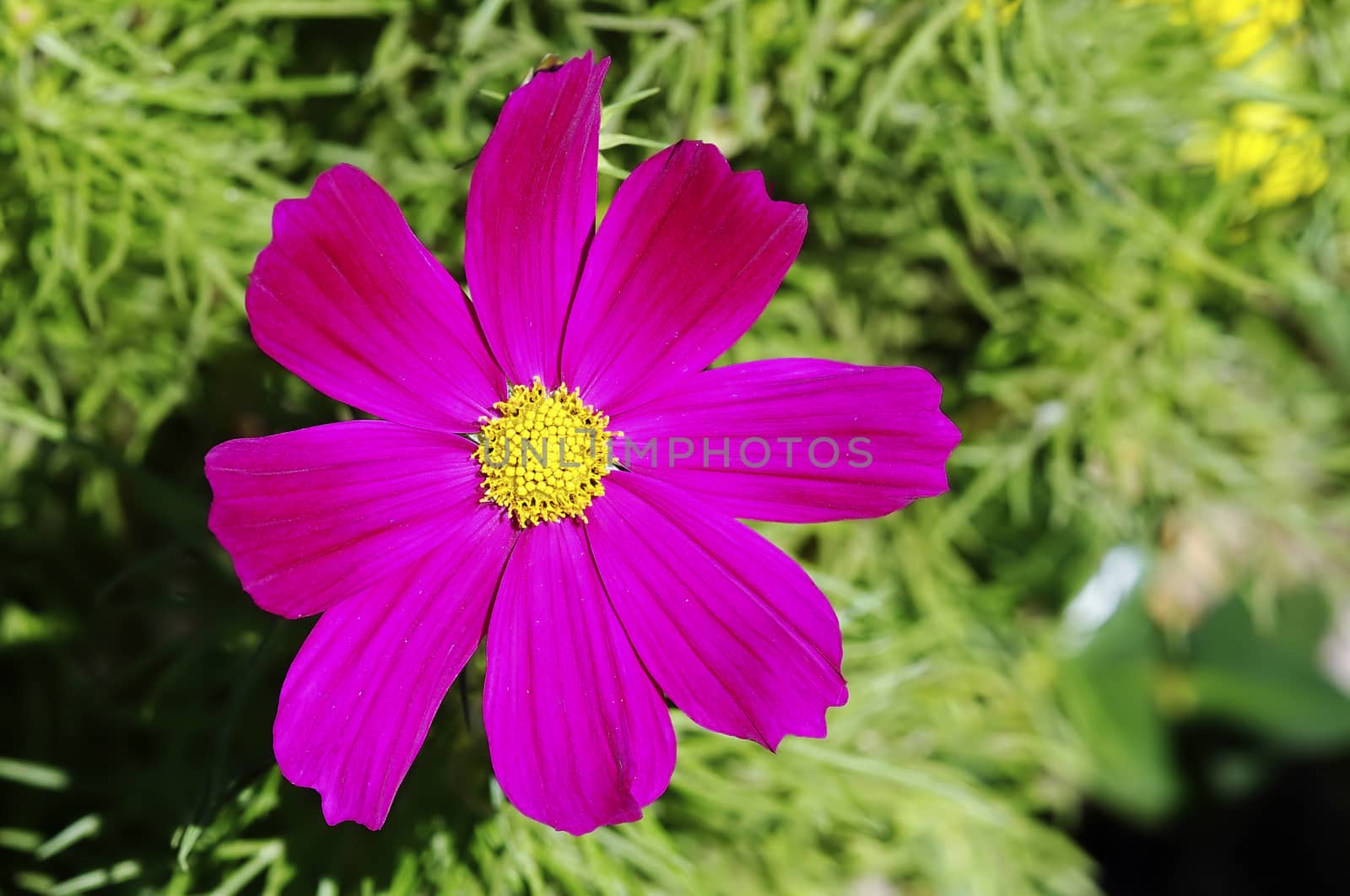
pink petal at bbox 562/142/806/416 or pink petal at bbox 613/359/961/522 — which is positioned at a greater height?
pink petal at bbox 562/142/806/416

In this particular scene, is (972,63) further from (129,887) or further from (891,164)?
(129,887)

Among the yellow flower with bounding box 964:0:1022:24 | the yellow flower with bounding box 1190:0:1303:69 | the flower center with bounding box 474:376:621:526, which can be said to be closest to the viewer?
the flower center with bounding box 474:376:621:526

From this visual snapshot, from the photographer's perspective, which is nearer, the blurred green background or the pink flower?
the pink flower

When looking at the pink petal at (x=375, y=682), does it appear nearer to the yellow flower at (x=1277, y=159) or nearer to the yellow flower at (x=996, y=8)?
the yellow flower at (x=996, y=8)

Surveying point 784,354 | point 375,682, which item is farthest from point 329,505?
point 784,354

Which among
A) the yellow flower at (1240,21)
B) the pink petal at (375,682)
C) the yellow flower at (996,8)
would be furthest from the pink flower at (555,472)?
the yellow flower at (1240,21)

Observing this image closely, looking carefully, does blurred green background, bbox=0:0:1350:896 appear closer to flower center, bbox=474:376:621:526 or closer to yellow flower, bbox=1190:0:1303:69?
yellow flower, bbox=1190:0:1303:69

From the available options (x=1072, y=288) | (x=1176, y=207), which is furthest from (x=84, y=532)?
(x=1176, y=207)

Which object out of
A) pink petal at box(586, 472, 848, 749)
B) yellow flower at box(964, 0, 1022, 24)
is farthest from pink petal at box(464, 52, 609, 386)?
yellow flower at box(964, 0, 1022, 24)
